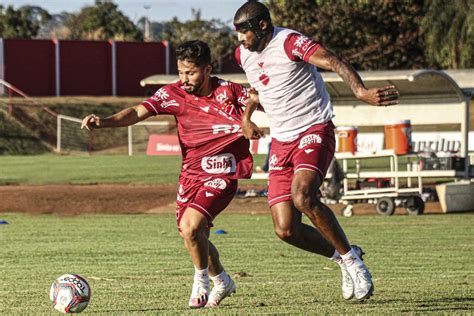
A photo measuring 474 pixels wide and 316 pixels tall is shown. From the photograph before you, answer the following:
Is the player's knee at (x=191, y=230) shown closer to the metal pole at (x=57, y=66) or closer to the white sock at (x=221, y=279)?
the white sock at (x=221, y=279)

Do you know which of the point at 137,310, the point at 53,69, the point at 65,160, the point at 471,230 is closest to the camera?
the point at 137,310

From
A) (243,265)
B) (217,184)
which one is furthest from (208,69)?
(243,265)

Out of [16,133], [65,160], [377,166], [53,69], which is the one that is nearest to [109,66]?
[53,69]

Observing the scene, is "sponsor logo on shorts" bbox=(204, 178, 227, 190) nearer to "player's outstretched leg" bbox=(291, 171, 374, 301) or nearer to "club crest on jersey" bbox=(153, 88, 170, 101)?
"player's outstretched leg" bbox=(291, 171, 374, 301)

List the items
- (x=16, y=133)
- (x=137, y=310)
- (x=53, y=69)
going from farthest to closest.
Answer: (x=53, y=69) → (x=16, y=133) → (x=137, y=310)

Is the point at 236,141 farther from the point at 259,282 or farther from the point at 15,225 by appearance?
the point at 15,225

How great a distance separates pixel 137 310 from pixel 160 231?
382 inches

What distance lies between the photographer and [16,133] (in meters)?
53.1

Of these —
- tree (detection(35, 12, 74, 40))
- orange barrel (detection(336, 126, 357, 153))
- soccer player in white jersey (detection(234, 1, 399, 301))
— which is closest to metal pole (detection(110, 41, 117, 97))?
tree (detection(35, 12, 74, 40))

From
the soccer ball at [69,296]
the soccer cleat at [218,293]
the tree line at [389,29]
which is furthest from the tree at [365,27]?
the soccer ball at [69,296]

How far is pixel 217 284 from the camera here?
30.8 feet

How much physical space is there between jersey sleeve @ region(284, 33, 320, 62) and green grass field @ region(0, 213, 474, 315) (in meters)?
1.89

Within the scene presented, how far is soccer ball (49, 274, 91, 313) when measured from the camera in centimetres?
832

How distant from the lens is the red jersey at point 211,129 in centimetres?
942
